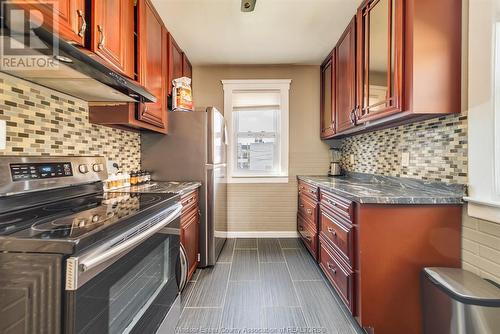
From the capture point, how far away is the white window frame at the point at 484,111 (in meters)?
1.22

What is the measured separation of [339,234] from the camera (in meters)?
1.71

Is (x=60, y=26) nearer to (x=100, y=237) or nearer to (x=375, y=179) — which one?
(x=100, y=237)

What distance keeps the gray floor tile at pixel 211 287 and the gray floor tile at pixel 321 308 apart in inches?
25.6

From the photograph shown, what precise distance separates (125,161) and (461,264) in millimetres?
2525

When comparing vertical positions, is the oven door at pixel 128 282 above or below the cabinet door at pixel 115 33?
below

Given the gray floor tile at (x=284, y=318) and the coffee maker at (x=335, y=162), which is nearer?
the gray floor tile at (x=284, y=318)

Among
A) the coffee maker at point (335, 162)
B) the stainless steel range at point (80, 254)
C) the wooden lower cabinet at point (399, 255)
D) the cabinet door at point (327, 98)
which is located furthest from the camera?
the coffee maker at point (335, 162)

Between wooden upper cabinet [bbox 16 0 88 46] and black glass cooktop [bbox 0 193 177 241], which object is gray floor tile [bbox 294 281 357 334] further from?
wooden upper cabinet [bbox 16 0 88 46]

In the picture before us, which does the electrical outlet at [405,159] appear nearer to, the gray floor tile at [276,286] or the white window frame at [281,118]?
the gray floor tile at [276,286]

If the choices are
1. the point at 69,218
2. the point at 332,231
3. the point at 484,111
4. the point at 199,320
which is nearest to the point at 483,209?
the point at 484,111

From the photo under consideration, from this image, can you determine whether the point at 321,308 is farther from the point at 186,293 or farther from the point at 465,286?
the point at 186,293

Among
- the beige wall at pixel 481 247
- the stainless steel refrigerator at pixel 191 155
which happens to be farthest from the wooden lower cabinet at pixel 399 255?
the stainless steel refrigerator at pixel 191 155

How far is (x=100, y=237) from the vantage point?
2.42 ft

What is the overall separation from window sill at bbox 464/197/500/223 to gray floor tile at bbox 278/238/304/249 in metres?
→ 1.93
